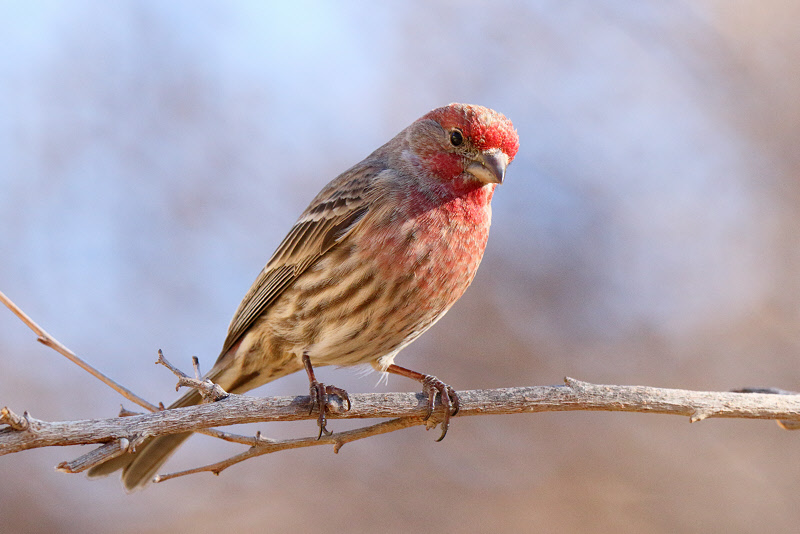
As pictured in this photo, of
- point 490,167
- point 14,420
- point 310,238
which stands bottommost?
point 14,420

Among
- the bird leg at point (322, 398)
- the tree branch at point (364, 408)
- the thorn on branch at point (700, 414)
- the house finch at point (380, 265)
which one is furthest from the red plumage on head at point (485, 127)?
the thorn on branch at point (700, 414)

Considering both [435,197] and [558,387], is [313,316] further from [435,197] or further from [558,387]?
[558,387]

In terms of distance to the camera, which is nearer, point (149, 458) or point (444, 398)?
point (444, 398)

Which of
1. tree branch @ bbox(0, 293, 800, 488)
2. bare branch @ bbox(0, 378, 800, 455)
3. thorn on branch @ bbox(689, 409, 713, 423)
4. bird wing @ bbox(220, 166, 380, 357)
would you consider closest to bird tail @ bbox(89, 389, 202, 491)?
bird wing @ bbox(220, 166, 380, 357)

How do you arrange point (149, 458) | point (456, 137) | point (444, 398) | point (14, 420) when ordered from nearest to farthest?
point (14, 420) → point (444, 398) → point (456, 137) → point (149, 458)

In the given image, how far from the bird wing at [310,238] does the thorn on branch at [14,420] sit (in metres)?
2.06

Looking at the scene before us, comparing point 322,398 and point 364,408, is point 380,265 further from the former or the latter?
point 364,408

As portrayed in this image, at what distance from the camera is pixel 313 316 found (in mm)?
4457

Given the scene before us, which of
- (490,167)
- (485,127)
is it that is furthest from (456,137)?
(490,167)

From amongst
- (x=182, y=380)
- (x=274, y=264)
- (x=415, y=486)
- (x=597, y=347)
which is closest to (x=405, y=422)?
(x=182, y=380)

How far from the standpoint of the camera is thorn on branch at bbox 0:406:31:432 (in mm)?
2658

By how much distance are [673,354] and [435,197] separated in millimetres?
2793

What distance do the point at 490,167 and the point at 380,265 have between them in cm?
81

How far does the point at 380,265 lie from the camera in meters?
4.24
